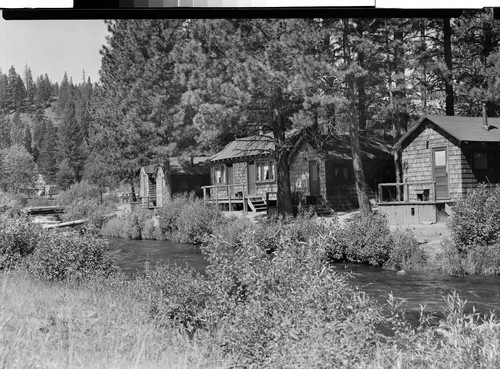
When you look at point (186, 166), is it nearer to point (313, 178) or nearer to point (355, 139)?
point (313, 178)

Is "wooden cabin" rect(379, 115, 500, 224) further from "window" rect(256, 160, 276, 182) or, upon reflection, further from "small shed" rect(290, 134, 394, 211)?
"window" rect(256, 160, 276, 182)

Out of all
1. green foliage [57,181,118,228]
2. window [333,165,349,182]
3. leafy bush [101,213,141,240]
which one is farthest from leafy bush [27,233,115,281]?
window [333,165,349,182]

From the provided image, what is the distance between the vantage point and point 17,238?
1227 centimetres

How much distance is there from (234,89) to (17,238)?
908 cm


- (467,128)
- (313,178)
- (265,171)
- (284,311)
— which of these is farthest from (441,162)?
(284,311)

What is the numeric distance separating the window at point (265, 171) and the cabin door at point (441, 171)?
28.6 ft

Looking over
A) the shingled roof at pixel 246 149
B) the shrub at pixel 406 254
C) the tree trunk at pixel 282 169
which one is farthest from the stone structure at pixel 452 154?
the shingled roof at pixel 246 149

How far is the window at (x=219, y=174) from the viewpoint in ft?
98.4

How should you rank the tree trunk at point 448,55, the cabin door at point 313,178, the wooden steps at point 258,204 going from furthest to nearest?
the wooden steps at point 258,204 < the cabin door at point 313,178 < the tree trunk at point 448,55

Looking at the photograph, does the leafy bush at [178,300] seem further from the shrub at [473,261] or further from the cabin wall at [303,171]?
the cabin wall at [303,171]

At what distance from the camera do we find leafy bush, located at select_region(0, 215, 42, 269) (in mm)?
11938

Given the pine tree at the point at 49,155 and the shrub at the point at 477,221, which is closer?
the pine tree at the point at 49,155

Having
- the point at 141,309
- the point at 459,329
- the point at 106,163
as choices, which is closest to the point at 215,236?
the point at 141,309

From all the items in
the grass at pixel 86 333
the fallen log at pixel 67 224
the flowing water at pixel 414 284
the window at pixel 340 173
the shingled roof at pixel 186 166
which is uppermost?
the shingled roof at pixel 186 166
